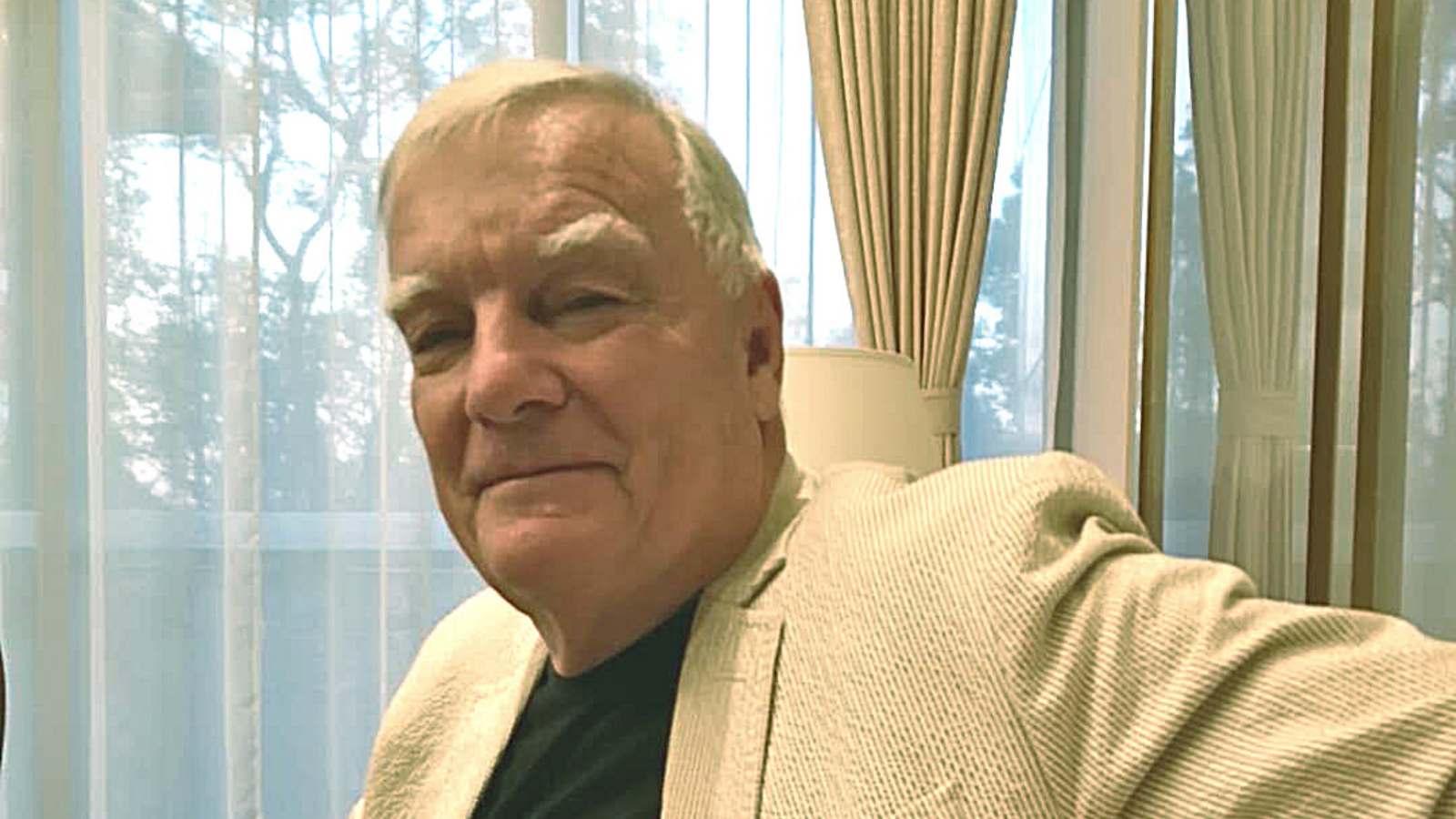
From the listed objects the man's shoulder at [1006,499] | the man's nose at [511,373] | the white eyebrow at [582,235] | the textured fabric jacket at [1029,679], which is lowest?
the textured fabric jacket at [1029,679]

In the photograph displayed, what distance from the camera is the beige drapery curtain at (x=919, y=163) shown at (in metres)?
2.49

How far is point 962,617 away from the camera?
2.24ft

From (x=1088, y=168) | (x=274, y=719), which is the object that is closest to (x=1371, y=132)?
(x=1088, y=168)

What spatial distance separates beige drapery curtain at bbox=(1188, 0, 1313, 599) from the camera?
1263 millimetres

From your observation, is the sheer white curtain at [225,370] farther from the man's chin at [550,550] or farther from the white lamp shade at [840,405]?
the man's chin at [550,550]

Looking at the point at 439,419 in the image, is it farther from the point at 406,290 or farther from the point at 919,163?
the point at 919,163

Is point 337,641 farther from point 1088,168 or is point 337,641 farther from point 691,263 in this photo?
point 691,263

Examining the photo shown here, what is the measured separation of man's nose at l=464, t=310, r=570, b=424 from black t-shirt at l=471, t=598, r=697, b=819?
0.20 m

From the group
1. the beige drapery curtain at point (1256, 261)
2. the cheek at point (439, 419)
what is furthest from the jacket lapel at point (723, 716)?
the beige drapery curtain at point (1256, 261)

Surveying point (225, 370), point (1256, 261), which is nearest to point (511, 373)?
point (1256, 261)

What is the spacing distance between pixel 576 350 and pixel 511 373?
0.15ft

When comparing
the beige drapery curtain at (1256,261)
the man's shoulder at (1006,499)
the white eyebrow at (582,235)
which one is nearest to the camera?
the man's shoulder at (1006,499)

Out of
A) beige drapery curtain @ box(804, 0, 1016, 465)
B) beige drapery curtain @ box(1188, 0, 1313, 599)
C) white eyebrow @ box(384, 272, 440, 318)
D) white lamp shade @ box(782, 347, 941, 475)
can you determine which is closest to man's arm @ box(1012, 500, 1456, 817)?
white eyebrow @ box(384, 272, 440, 318)

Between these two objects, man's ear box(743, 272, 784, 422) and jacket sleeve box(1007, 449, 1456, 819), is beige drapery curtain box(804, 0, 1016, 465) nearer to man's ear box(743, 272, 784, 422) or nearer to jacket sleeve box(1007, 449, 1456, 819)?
man's ear box(743, 272, 784, 422)
